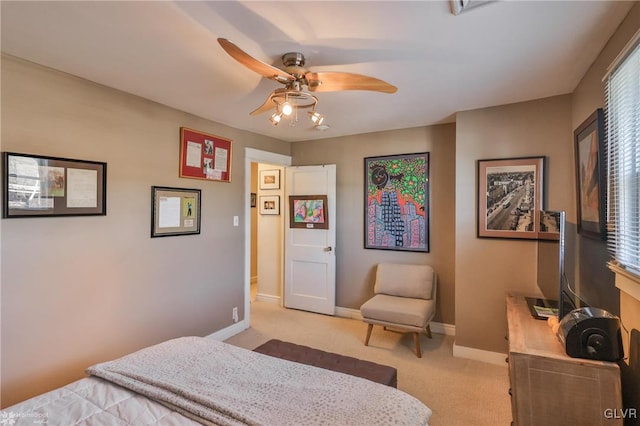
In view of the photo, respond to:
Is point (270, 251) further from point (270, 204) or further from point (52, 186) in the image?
point (52, 186)

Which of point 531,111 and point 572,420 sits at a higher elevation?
point 531,111

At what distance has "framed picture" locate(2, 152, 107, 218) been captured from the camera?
2039 mm

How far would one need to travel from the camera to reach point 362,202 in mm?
4211

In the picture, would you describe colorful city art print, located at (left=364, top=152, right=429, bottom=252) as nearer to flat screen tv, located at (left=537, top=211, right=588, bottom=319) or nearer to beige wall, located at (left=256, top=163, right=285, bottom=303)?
flat screen tv, located at (left=537, top=211, right=588, bottom=319)

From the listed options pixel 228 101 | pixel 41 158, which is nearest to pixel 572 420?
pixel 228 101

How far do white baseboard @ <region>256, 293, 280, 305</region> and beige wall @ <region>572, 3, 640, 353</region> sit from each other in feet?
12.9

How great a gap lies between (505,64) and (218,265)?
316cm

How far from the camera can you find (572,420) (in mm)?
1502

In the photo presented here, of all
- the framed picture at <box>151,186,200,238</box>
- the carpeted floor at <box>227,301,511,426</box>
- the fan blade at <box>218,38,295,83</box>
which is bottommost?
the carpeted floor at <box>227,301,511,426</box>

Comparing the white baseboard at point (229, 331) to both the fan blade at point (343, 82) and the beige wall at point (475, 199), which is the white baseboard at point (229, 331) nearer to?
the beige wall at point (475, 199)

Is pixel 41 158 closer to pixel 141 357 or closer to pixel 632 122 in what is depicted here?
pixel 141 357

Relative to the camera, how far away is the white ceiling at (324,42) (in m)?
1.58

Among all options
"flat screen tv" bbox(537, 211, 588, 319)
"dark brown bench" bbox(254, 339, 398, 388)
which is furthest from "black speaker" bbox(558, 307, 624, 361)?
"dark brown bench" bbox(254, 339, 398, 388)

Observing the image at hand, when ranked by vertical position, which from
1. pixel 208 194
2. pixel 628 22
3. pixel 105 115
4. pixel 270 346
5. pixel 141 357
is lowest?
pixel 270 346
